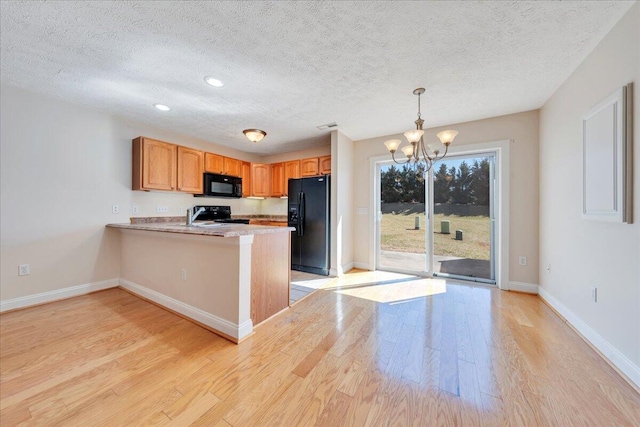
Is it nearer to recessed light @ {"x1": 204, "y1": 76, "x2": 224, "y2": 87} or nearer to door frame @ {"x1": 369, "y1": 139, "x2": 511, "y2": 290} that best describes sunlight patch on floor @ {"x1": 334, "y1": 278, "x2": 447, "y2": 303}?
door frame @ {"x1": 369, "y1": 139, "x2": 511, "y2": 290}

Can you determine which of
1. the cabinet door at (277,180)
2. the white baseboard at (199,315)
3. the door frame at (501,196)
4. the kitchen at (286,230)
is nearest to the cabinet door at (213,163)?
the kitchen at (286,230)

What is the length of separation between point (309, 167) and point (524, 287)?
12.9 feet

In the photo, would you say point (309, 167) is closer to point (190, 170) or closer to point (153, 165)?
point (190, 170)

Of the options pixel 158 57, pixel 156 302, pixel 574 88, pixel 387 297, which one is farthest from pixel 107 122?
pixel 574 88

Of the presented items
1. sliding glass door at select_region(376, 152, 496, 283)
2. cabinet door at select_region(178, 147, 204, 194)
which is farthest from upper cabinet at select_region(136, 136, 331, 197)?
sliding glass door at select_region(376, 152, 496, 283)

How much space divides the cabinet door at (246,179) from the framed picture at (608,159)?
5.02 metres

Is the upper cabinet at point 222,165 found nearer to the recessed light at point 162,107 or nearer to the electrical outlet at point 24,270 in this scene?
the recessed light at point 162,107

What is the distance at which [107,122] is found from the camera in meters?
3.30

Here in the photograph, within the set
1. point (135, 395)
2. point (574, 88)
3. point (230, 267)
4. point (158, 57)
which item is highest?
point (158, 57)

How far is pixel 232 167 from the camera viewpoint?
4.77m

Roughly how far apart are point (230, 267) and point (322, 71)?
2054 mm

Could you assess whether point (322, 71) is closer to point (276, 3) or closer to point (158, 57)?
point (276, 3)

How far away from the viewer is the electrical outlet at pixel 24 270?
268 cm

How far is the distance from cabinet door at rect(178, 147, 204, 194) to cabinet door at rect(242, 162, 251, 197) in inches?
38.1
